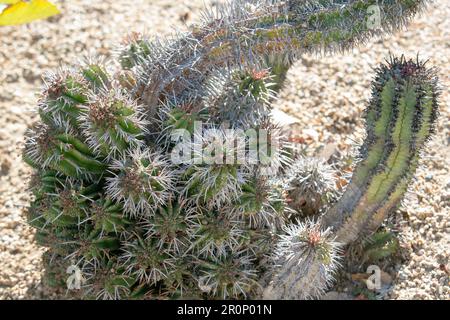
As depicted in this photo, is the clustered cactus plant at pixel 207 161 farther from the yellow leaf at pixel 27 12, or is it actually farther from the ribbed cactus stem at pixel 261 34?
the yellow leaf at pixel 27 12

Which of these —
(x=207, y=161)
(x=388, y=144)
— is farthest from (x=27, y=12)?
(x=388, y=144)

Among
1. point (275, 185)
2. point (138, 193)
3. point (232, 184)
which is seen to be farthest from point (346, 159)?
point (138, 193)

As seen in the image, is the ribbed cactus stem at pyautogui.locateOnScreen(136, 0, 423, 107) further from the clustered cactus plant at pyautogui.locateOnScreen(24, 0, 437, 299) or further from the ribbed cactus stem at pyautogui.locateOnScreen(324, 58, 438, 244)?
the ribbed cactus stem at pyautogui.locateOnScreen(324, 58, 438, 244)

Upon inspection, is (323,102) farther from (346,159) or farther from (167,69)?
(167,69)

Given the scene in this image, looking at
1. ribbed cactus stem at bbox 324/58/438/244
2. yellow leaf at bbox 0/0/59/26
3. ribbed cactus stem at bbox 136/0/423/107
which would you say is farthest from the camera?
ribbed cactus stem at bbox 324/58/438/244

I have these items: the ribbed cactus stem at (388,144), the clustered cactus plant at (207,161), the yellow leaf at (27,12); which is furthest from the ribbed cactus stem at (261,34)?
the yellow leaf at (27,12)

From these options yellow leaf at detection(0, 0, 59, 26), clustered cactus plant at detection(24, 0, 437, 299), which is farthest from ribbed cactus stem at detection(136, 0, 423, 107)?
yellow leaf at detection(0, 0, 59, 26)

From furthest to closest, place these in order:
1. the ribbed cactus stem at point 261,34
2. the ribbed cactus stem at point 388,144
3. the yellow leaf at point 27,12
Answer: the ribbed cactus stem at point 388,144, the ribbed cactus stem at point 261,34, the yellow leaf at point 27,12

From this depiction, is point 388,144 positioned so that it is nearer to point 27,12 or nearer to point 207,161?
point 207,161
